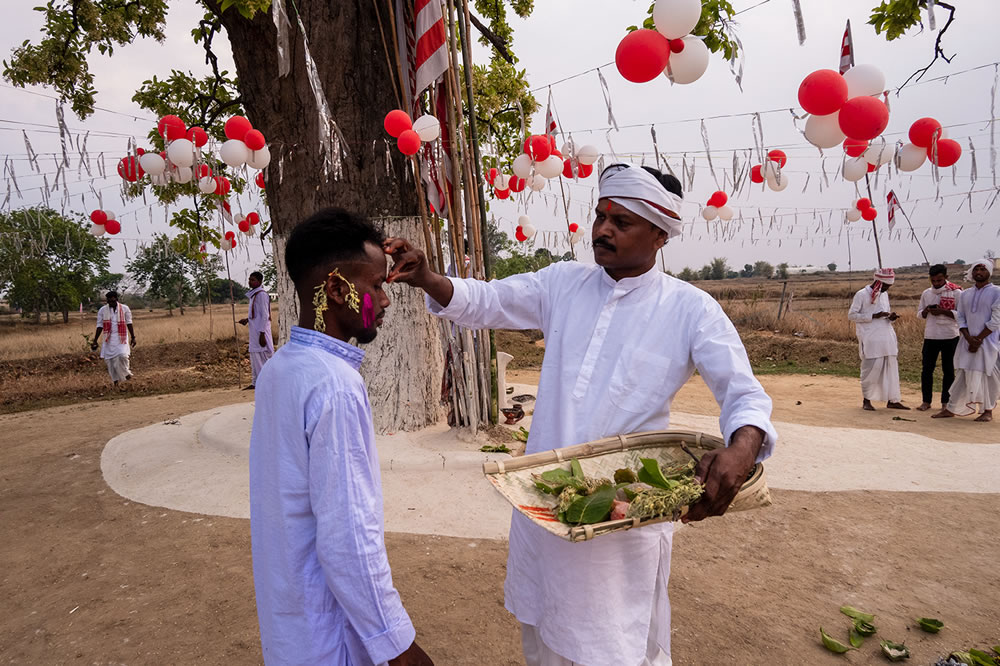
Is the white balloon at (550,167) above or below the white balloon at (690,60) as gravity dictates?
below

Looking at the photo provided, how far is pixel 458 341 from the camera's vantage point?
566 centimetres

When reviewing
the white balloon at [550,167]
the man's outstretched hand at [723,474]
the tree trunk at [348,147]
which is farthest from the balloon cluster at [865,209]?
the man's outstretched hand at [723,474]

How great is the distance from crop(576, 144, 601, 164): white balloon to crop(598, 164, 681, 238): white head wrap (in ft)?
18.2

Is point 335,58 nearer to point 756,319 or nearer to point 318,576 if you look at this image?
Answer: point 318,576

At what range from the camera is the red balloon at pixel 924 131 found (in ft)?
16.9

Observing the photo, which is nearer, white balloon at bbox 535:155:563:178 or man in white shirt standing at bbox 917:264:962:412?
white balloon at bbox 535:155:563:178

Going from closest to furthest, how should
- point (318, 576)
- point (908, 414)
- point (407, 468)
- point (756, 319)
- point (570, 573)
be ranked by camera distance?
point (318, 576) < point (570, 573) < point (407, 468) < point (908, 414) < point (756, 319)

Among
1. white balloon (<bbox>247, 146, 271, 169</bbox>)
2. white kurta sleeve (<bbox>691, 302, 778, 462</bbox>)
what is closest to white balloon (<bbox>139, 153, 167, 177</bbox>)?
white balloon (<bbox>247, 146, 271, 169</bbox>)

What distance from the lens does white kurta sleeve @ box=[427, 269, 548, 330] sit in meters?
2.20

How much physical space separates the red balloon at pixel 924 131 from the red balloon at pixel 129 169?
25.0 ft

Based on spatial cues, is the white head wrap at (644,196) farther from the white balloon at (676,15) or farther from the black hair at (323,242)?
the white balloon at (676,15)

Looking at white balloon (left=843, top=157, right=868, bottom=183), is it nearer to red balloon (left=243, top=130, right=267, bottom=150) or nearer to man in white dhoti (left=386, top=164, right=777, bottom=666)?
man in white dhoti (left=386, top=164, right=777, bottom=666)

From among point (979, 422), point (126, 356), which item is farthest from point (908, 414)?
point (126, 356)

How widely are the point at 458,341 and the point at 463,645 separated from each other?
124 inches
